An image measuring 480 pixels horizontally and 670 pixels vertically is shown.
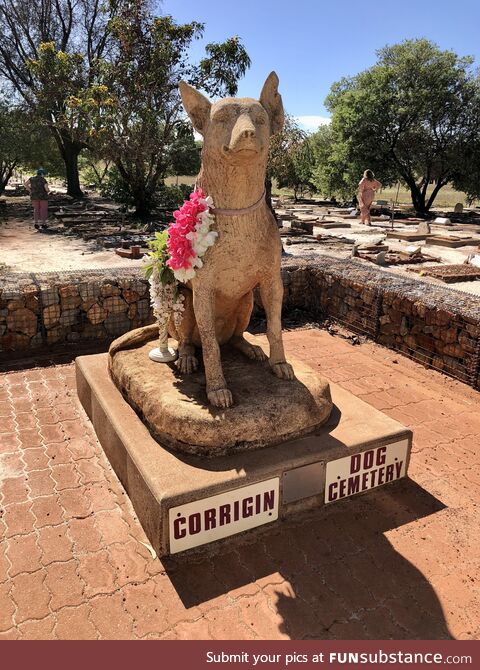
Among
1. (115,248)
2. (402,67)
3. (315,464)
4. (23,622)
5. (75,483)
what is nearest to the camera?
(23,622)

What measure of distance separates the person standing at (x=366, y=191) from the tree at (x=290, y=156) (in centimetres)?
301

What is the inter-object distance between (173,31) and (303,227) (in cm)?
633

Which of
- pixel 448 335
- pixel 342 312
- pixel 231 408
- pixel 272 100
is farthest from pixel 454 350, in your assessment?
pixel 272 100

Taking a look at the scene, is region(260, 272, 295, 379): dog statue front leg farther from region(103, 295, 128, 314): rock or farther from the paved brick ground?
region(103, 295, 128, 314): rock

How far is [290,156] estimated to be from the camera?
20.1 metres

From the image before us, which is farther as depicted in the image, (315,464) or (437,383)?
(437,383)

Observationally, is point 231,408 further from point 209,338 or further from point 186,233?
point 186,233

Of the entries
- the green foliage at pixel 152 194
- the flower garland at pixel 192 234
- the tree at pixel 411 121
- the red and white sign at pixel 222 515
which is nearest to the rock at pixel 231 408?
the red and white sign at pixel 222 515

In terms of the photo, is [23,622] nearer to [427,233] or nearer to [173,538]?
[173,538]

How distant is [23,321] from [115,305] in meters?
0.98

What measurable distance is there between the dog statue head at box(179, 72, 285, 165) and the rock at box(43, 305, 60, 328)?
319 cm

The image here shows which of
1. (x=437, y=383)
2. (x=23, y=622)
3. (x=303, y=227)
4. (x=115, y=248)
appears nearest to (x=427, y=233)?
(x=303, y=227)

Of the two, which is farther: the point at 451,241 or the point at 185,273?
the point at 451,241

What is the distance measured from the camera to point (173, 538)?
2.66 meters
